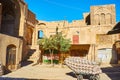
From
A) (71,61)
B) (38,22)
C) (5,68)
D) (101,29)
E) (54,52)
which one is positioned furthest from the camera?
(38,22)

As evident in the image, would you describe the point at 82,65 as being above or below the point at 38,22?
below

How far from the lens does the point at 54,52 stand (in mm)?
26031

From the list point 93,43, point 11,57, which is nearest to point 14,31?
point 11,57

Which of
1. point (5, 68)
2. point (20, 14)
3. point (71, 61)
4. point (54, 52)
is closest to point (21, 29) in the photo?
point (20, 14)

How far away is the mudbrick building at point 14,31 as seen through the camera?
1731cm

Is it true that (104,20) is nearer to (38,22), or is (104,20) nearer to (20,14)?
(38,22)

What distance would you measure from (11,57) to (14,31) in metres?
9.92

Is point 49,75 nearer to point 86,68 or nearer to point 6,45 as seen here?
point 86,68

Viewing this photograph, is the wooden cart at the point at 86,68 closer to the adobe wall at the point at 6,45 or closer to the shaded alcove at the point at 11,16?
the adobe wall at the point at 6,45

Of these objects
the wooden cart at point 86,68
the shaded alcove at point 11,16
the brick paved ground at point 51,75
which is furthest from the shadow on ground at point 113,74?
the shaded alcove at point 11,16

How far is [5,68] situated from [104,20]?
28444 millimetres

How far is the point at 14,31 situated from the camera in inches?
1062

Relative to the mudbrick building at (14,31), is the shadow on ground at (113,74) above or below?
below

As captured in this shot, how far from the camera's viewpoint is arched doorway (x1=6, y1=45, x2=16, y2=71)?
17358 mm
